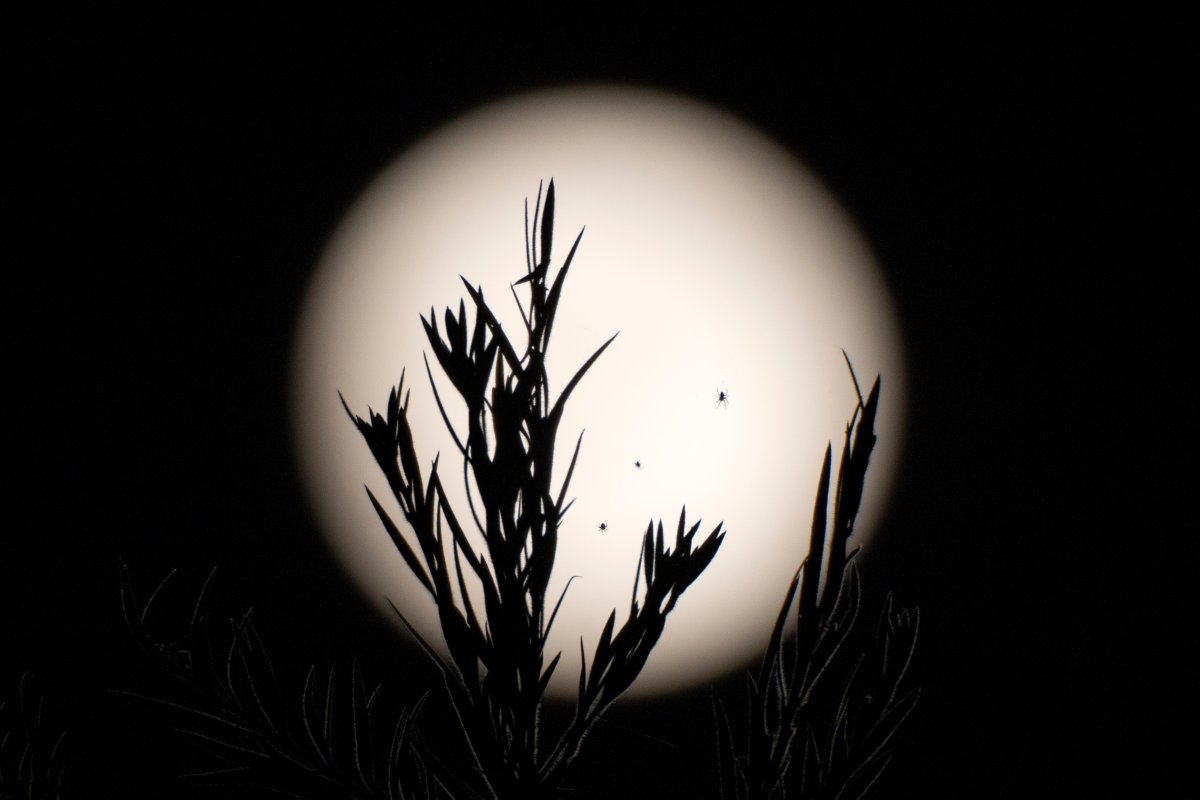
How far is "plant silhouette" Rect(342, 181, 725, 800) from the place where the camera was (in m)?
0.51

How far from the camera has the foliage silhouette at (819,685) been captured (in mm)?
488

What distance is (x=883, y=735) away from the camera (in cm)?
56

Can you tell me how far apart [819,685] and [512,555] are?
244 millimetres

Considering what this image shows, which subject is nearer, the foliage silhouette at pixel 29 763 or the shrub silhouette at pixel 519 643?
the shrub silhouette at pixel 519 643

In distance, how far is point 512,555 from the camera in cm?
52

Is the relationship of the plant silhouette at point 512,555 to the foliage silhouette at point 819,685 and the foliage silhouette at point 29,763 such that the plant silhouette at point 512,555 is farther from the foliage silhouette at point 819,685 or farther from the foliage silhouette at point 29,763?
the foliage silhouette at point 29,763

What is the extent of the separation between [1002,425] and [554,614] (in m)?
1.74

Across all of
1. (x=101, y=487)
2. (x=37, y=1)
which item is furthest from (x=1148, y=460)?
(x=37, y=1)

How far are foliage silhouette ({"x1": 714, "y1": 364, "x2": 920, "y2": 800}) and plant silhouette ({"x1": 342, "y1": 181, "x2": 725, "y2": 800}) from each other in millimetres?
75

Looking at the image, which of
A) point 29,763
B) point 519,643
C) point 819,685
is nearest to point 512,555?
point 519,643

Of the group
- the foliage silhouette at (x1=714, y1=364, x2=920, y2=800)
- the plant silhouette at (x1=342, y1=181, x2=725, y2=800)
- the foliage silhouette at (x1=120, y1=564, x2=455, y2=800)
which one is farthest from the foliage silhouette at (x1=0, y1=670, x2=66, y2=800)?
the foliage silhouette at (x1=714, y1=364, x2=920, y2=800)

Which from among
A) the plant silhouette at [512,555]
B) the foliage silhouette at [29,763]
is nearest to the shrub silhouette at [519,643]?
the plant silhouette at [512,555]

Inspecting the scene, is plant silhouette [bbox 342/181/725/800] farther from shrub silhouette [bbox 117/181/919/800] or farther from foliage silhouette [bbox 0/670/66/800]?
foliage silhouette [bbox 0/670/66/800]

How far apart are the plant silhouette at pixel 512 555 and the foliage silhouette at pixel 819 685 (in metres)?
0.08
